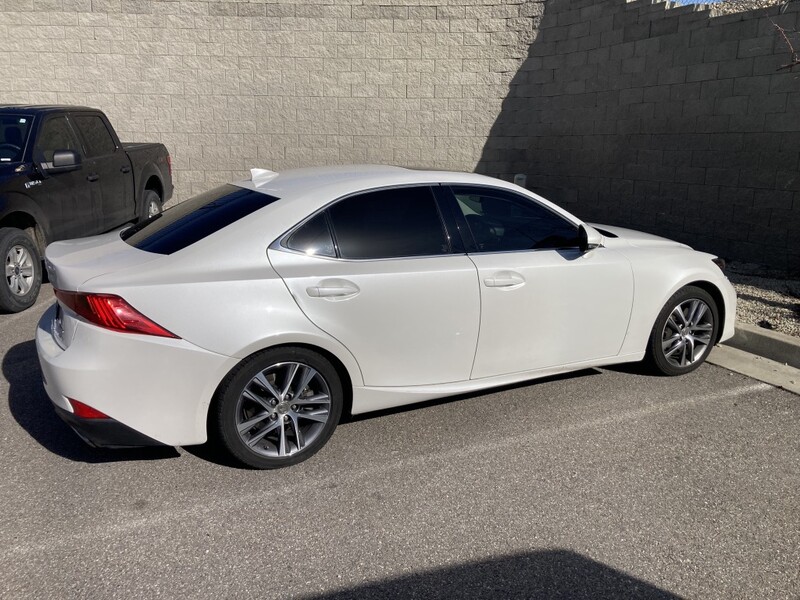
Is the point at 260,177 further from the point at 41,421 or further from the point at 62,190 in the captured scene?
the point at 62,190

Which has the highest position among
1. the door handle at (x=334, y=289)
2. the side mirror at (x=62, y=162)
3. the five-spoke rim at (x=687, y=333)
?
the side mirror at (x=62, y=162)

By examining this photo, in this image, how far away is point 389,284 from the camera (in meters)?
4.12

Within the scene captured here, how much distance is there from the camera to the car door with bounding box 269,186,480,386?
398 cm

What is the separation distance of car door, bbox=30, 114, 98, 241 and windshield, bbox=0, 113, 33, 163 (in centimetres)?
14

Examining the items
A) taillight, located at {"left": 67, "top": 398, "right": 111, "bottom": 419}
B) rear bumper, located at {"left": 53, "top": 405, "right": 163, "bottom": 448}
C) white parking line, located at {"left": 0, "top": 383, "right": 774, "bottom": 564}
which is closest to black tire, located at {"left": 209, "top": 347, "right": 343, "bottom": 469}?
white parking line, located at {"left": 0, "top": 383, "right": 774, "bottom": 564}

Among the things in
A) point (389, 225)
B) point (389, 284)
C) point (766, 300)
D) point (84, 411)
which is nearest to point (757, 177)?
point (766, 300)

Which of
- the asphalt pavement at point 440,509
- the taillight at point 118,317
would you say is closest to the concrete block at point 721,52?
the asphalt pavement at point 440,509

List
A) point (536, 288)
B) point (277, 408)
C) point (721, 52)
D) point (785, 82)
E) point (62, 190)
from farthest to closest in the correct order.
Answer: point (721, 52), point (785, 82), point (62, 190), point (536, 288), point (277, 408)

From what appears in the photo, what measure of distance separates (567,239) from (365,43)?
329 inches

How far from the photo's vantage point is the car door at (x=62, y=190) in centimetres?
723

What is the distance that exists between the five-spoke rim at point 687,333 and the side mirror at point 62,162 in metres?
5.89

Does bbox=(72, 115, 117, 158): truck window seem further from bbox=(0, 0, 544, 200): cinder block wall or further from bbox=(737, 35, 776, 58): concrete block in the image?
bbox=(737, 35, 776, 58): concrete block

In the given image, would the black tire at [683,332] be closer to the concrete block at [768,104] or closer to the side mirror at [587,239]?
the side mirror at [587,239]

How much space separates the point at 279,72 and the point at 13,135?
18.6 feet
